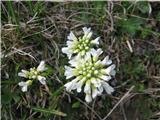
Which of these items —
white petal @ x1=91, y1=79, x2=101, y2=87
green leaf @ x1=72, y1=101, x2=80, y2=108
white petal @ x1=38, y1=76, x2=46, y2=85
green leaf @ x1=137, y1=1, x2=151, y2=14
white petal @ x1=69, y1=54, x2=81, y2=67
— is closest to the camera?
white petal @ x1=91, y1=79, x2=101, y2=87

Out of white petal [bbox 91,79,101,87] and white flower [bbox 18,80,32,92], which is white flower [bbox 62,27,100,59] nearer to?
white petal [bbox 91,79,101,87]

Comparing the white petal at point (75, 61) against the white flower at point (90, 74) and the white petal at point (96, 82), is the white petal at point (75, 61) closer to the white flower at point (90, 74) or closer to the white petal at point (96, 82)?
the white flower at point (90, 74)

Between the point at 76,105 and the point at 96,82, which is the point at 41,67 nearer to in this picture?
the point at 76,105

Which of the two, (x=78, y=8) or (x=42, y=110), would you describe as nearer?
(x=42, y=110)

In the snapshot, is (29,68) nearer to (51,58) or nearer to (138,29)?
(51,58)

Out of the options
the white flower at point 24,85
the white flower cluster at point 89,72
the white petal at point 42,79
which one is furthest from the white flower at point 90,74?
the white flower at point 24,85

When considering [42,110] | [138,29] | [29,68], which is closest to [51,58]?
[29,68]

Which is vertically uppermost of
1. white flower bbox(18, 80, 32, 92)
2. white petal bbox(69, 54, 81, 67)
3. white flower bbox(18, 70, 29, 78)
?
white petal bbox(69, 54, 81, 67)

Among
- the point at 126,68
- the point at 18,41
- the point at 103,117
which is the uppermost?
the point at 18,41

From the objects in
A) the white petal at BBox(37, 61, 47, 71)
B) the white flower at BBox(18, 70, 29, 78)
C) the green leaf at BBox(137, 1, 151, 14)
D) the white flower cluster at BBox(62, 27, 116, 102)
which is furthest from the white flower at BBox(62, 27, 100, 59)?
the green leaf at BBox(137, 1, 151, 14)
